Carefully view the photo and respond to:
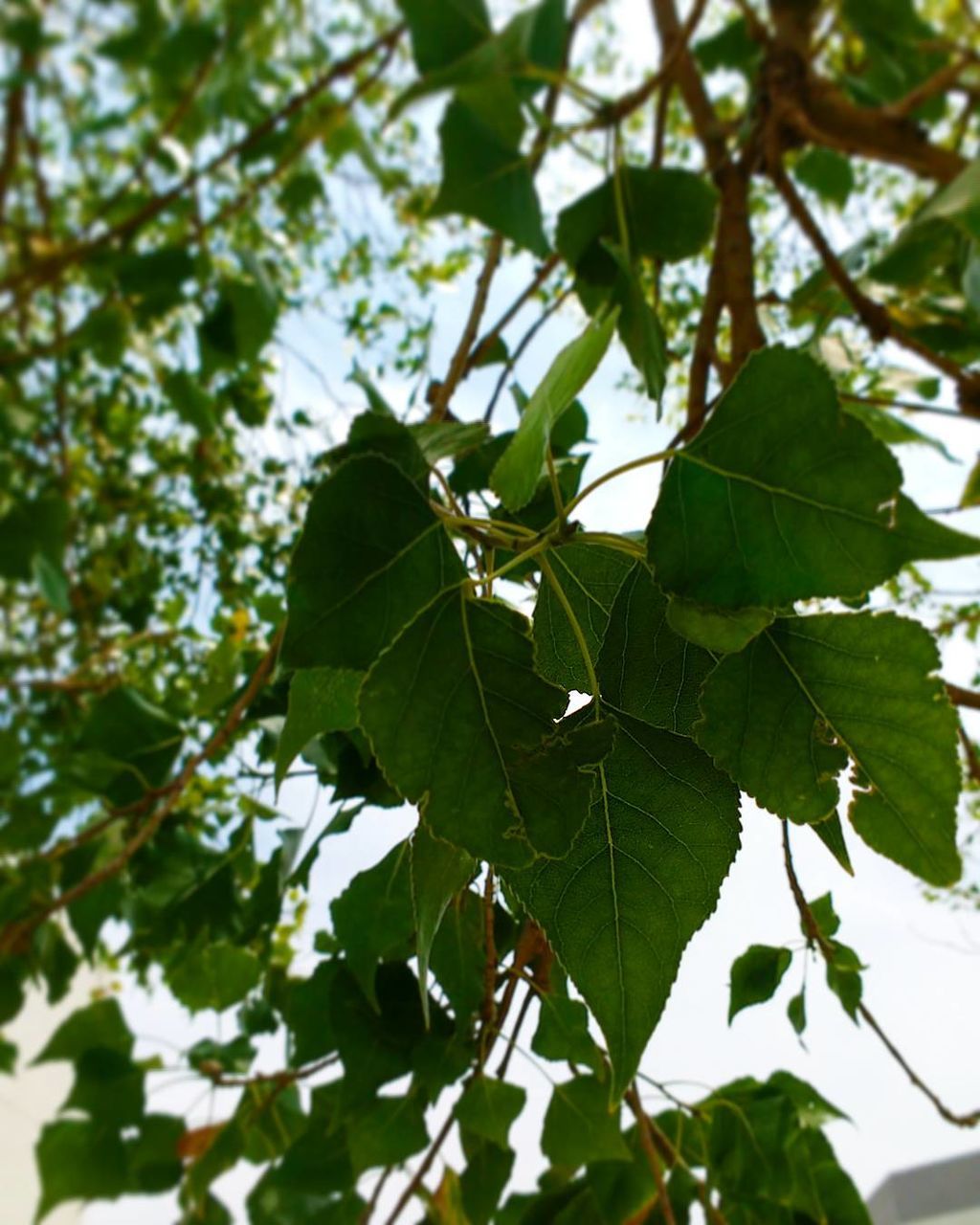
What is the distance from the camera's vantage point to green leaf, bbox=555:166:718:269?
44 cm

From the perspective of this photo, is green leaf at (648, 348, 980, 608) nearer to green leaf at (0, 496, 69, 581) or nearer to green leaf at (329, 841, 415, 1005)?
green leaf at (329, 841, 415, 1005)

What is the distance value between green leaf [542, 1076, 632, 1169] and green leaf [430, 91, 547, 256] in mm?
370

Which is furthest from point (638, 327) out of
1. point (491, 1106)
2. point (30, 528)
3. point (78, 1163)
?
point (30, 528)

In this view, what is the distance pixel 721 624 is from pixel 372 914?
20 cm

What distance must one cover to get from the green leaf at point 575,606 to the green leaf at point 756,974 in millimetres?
143

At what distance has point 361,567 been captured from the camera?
6.4 inches

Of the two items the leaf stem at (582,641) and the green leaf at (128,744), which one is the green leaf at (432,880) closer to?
the leaf stem at (582,641)

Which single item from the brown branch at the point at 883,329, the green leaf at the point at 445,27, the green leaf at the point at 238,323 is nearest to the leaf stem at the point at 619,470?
the brown branch at the point at 883,329

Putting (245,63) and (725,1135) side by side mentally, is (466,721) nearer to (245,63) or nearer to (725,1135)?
(725,1135)

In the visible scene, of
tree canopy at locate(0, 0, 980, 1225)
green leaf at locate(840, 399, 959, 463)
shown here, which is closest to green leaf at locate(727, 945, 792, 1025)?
tree canopy at locate(0, 0, 980, 1225)

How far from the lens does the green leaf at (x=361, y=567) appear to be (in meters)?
0.16

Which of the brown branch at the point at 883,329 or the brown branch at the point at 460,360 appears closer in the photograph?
the brown branch at the point at 460,360

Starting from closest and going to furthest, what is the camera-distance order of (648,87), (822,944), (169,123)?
(822,944) < (648,87) < (169,123)

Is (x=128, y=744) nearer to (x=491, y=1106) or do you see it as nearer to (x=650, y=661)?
(x=491, y=1106)
